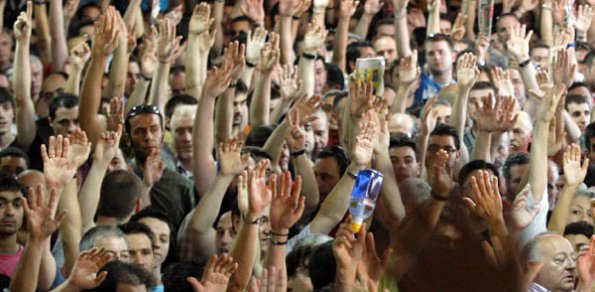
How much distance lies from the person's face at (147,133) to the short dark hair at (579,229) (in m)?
2.01

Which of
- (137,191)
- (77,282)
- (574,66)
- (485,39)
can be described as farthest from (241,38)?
(77,282)

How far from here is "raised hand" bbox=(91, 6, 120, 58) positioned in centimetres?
605

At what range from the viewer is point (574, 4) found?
8.99 metres

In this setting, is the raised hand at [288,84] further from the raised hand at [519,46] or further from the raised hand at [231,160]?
the raised hand at [231,160]

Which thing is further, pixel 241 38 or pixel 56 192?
pixel 241 38

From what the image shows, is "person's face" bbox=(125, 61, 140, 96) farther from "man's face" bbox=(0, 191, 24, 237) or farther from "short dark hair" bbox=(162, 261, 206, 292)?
"short dark hair" bbox=(162, 261, 206, 292)

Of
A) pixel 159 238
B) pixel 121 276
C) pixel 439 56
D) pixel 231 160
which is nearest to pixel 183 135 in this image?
pixel 231 160

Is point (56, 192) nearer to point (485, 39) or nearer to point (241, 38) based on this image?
point (241, 38)

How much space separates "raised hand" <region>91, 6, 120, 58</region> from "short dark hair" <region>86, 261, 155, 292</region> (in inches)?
89.7

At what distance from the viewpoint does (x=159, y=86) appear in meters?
6.68

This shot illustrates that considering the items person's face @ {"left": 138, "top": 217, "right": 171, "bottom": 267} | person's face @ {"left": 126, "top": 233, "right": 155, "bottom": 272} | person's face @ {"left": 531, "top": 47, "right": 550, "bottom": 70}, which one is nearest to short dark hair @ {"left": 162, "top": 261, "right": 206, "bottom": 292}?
person's face @ {"left": 126, "top": 233, "right": 155, "bottom": 272}

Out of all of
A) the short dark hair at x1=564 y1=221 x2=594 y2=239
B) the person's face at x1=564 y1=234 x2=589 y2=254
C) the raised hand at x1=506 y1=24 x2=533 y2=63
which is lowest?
the person's face at x1=564 y1=234 x2=589 y2=254

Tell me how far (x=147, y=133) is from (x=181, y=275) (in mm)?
1847

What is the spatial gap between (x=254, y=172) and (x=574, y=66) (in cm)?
324
